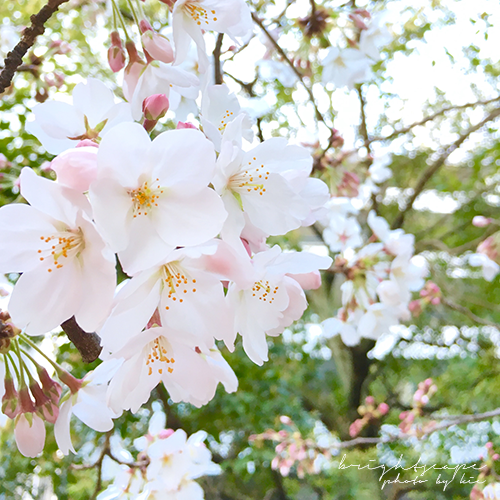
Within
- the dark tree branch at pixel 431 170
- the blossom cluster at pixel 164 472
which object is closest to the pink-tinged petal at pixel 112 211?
the blossom cluster at pixel 164 472

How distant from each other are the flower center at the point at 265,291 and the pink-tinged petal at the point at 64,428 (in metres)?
0.22

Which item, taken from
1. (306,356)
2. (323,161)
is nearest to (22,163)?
(323,161)

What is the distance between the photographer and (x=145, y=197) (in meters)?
0.32

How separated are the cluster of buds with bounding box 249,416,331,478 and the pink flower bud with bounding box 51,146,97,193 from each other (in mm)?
1571

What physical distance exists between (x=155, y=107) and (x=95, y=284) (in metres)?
0.16

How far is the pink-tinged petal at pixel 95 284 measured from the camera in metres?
0.29

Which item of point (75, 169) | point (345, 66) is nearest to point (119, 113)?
point (75, 169)

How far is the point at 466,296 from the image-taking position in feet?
8.91

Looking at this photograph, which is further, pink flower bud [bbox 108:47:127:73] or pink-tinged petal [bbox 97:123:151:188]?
pink flower bud [bbox 108:47:127:73]

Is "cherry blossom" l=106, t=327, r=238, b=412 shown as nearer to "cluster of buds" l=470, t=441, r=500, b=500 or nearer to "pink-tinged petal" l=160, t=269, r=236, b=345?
"pink-tinged petal" l=160, t=269, r=236, b=345

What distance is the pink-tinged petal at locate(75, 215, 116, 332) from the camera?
287 millimetres

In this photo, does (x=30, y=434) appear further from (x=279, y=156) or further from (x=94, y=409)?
(x=279, y=156)

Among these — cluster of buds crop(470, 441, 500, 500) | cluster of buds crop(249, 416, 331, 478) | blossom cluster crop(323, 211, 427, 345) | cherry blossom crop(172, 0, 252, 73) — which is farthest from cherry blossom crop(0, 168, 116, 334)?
cluster of buds crop(249, 416, 331, 478)

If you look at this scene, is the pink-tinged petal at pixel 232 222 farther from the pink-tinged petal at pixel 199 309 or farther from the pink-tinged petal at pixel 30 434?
the pink-tinged petal at pixel 30 434
